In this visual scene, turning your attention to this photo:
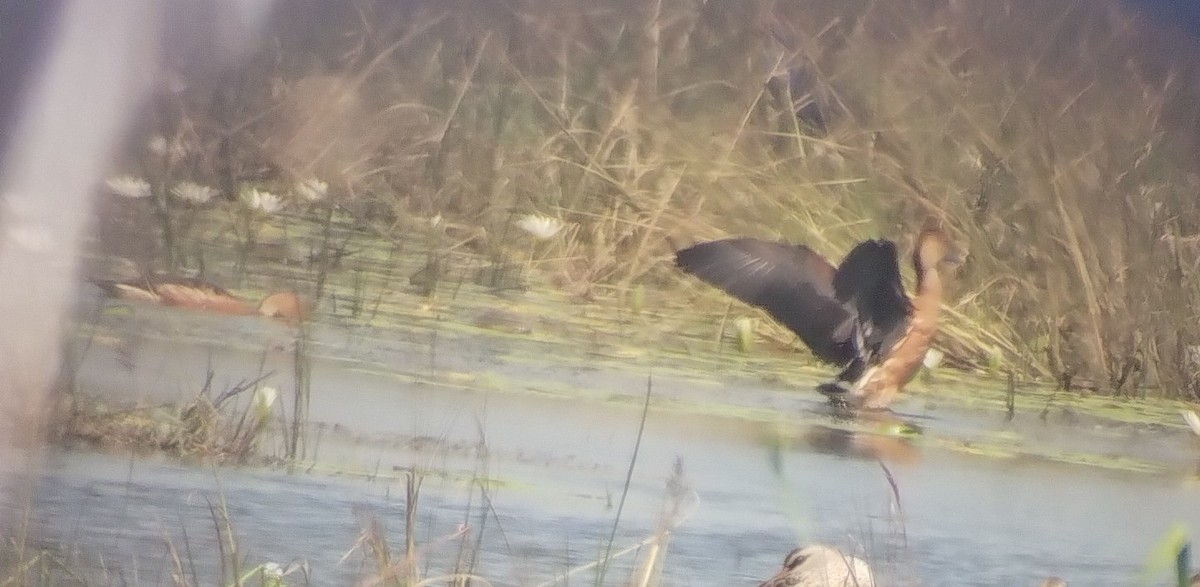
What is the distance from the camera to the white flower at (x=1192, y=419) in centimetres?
188

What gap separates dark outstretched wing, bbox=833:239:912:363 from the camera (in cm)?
184

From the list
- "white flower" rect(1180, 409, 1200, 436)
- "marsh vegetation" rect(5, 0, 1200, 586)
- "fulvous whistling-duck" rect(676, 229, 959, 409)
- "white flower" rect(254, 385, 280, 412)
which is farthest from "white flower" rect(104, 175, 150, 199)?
"white flower" rect(1180, 409, 1200, 436)

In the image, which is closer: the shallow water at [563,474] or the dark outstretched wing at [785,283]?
the shallow water at [563,474]

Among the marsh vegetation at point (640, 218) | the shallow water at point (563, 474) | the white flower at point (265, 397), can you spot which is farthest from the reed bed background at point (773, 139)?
the white flower at point (265, 397)

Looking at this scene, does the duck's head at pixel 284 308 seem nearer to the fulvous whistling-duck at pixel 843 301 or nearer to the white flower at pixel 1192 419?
the fulvous whistling-duck at pixel 843 301

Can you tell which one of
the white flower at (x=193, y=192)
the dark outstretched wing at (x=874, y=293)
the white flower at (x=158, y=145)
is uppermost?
the white flower at (x=158, y=145)

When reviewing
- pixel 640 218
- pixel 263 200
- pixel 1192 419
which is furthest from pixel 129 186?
pixel 1192 419

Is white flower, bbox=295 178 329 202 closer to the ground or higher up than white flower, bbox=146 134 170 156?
closer to the ground

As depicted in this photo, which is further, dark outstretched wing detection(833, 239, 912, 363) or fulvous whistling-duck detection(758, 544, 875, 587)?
dark outstretched wing detection(833, 239, 912, 363)

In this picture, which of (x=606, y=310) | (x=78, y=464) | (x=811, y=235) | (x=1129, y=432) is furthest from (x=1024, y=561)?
(x=78, y=464)

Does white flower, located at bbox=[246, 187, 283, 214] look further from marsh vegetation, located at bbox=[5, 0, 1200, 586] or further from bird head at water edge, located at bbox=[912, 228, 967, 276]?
bird head at water edge, located at bbox=[912, 228, 967, 276]

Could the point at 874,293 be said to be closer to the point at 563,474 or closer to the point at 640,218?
the point at 640,218

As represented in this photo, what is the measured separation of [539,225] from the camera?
6.02 ft

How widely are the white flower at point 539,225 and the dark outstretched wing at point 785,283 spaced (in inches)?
8.2
